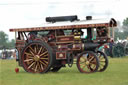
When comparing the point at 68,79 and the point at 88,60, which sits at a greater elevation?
Result: the point at 88,60

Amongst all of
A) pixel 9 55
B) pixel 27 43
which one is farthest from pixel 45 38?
pixel 9 55

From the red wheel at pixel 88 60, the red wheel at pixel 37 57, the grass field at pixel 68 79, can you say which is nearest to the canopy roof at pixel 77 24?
the red wheel at pixel 37 57

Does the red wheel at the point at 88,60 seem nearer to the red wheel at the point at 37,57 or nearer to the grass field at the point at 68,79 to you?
the grass field at the point at 68,79

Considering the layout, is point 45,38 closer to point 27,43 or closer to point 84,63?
point 27,43

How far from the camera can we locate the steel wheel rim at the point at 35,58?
1545cm

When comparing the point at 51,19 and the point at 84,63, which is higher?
the point at 51,19

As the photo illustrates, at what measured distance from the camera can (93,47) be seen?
15.2 meters

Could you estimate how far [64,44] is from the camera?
1553 cm

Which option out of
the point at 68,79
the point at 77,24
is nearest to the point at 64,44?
the point at 77,24

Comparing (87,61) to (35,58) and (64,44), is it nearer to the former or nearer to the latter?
(64,44)

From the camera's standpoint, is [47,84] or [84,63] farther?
[84,63]

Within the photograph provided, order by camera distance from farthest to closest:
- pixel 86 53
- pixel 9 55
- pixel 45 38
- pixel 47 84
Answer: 1. pixel 9 55
2. pixel 45 38
3. pixel 86 53
4. pixel 47 84

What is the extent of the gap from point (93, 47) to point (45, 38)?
2169 mm

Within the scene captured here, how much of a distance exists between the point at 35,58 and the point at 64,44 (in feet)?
4.52
